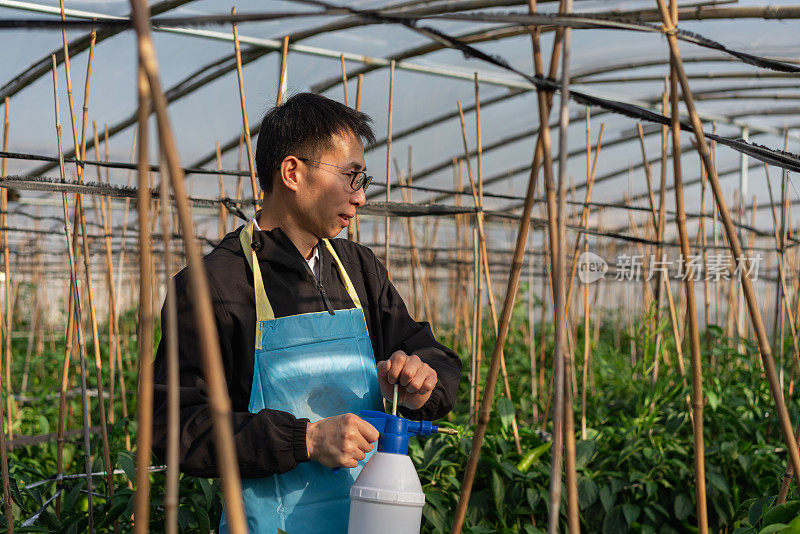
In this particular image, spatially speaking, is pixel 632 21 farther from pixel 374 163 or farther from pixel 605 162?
pixel 605 162

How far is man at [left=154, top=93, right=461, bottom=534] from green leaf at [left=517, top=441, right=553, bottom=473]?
3.01 ft

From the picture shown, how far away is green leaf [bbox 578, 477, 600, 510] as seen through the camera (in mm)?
1965

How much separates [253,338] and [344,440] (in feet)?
0.85

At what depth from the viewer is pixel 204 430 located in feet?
3.08

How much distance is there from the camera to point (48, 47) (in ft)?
11.2

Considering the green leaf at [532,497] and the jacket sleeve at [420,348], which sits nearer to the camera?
the jacket sleeve at [420,348]

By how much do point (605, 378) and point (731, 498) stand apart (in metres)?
1.46

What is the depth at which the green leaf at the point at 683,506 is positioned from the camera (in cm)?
193

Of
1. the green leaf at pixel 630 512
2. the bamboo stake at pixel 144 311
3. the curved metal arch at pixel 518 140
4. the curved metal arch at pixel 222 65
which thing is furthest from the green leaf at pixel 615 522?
the curved metal arch at pixel 518 140

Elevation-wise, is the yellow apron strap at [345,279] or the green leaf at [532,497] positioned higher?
the yellow apron strap at [345,279]

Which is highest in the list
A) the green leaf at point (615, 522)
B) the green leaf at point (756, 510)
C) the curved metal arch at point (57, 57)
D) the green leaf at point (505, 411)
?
the curved metal arch at point (57, 57)

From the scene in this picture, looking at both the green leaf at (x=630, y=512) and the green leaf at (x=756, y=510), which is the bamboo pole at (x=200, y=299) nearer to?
the green leaf at (x=756, y=510)


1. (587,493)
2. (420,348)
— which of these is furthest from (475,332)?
(420,348)

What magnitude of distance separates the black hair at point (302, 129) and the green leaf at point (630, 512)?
1.32 meters
